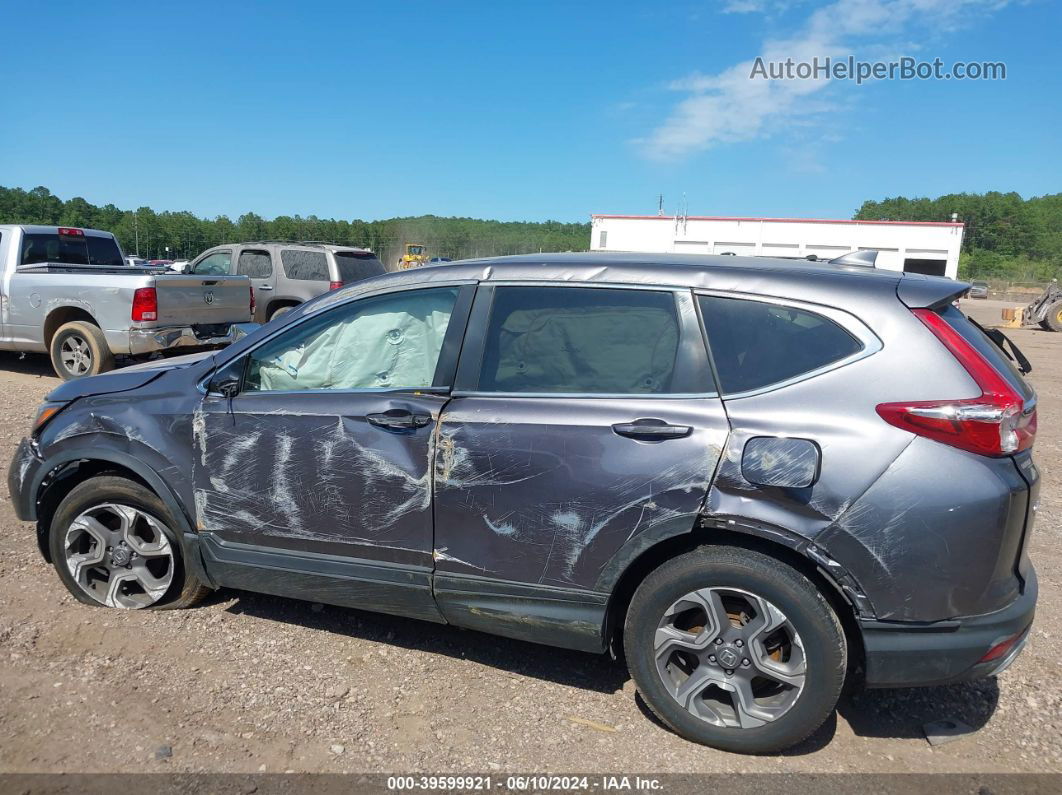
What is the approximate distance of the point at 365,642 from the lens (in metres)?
3.65

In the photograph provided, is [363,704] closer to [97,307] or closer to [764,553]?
[764,553]

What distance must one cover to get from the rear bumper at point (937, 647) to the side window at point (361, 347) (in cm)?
206

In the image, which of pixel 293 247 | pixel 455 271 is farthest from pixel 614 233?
pixel 455 271

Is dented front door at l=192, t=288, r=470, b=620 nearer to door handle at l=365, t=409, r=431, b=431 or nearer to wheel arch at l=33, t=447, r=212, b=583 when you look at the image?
door handle at l=365, t=409, r=431, b=431

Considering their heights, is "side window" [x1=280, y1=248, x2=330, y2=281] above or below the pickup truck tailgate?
above

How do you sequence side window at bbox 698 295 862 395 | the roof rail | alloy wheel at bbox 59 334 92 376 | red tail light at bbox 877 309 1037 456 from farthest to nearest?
alloy wheel at bbox 59 334 92 376 < the roof rail < side window at bbox 698 295 862 395 < red tail light at bbox 877 309 1037 456

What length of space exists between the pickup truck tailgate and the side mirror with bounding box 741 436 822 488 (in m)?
8.32

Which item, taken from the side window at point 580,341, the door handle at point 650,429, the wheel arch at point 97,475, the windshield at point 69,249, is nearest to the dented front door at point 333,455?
the wheel arch at point 97,475

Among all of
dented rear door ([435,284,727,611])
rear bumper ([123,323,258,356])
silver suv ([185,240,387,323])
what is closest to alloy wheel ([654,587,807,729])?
dented rear door ([435,284,727,611])

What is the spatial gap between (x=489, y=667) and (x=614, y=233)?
1598 inches

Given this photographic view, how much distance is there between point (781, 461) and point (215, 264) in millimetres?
13348

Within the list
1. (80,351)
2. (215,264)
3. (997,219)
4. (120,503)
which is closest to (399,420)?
(120,503)

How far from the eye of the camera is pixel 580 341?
3092 millimetres

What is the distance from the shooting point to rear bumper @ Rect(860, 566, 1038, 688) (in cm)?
257
